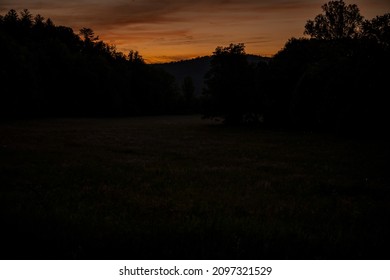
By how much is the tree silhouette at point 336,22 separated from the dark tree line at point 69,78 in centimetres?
5329

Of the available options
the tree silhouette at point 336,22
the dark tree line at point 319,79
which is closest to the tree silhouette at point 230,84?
the dark tree line at point 319,79

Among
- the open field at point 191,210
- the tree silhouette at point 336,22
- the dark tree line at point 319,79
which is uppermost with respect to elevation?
the tree silhouette at point 336,22

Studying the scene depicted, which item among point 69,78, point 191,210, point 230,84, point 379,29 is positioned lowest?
point 191,210

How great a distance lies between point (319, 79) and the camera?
139 ft

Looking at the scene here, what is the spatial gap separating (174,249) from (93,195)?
17.4 ft

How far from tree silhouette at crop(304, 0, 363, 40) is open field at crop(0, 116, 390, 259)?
129ft

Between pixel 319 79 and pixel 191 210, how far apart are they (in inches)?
1467

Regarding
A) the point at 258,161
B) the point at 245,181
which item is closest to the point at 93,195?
the point at 245,181

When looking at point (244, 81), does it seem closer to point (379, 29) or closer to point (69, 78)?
point (379, 29)

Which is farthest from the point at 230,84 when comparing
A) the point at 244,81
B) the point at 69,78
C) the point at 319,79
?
the point at 69,78

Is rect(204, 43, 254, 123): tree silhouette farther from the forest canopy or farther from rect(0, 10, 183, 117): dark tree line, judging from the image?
rect(0, 10, 183, 117): dark tree line

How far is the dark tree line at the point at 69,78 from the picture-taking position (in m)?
67.6

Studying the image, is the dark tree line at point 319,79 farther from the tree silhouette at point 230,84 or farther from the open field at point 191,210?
the open field at point 191,210

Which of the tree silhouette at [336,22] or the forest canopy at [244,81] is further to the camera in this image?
the tree silhouette at [336,22]
